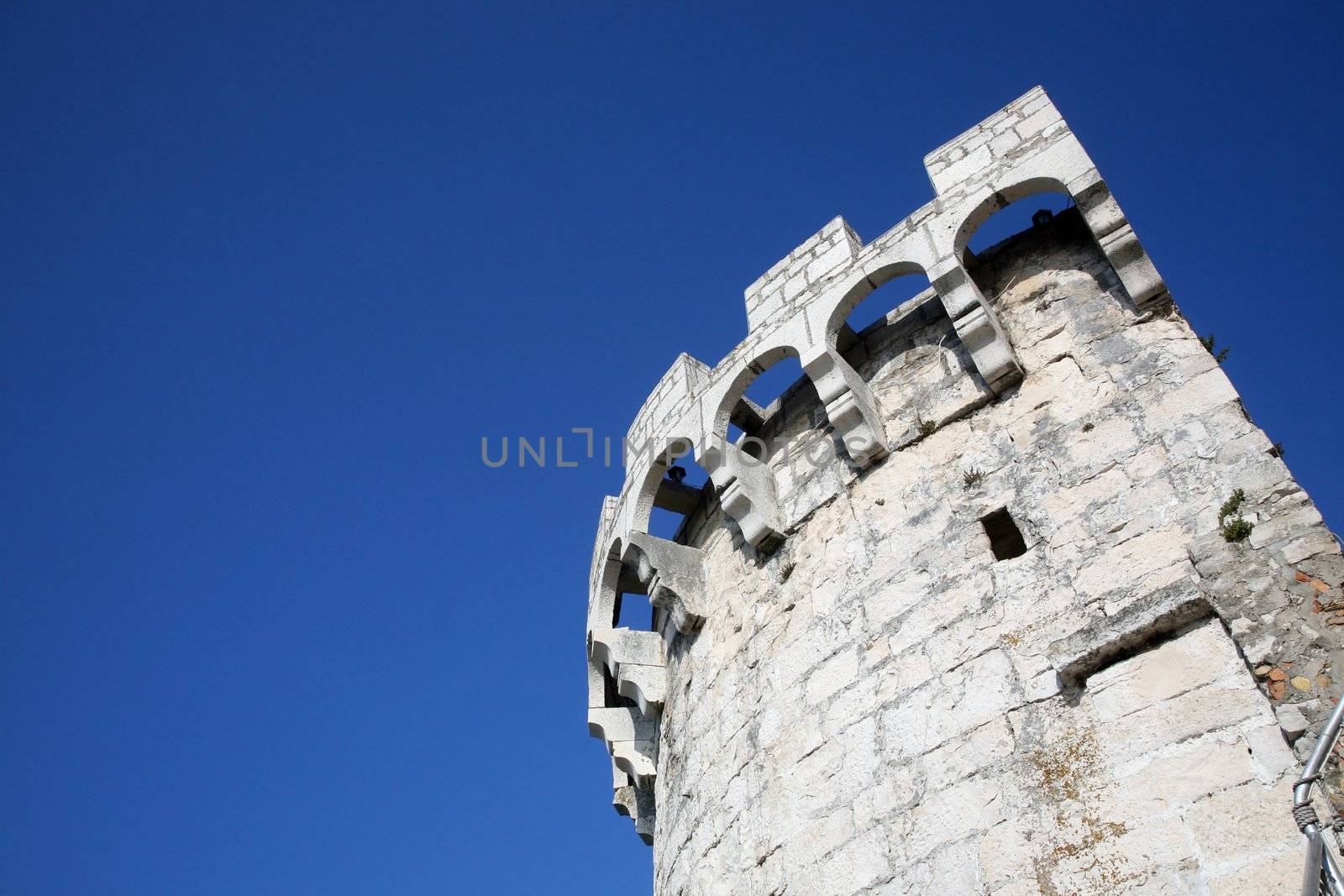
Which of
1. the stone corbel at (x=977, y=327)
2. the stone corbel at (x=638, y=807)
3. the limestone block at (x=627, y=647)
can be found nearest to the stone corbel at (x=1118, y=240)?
the stone corbel at (x=977, y=327)

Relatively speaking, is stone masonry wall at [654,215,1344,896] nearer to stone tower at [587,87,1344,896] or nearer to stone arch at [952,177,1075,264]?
stone tower at [587,87,1344,896]

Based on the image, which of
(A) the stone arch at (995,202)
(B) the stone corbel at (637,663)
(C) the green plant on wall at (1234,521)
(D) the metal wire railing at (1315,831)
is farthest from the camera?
(B) the stone corbel at (637,663)

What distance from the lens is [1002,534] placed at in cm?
513

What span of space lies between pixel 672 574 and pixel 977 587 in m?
2.29

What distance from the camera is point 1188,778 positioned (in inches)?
149

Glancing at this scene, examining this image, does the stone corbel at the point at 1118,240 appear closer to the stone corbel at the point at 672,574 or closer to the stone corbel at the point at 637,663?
the stone corbel at the point at 672,574

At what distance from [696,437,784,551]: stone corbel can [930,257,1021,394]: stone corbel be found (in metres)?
1.44

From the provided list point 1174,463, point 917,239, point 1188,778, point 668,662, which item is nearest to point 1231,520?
point 1174,463

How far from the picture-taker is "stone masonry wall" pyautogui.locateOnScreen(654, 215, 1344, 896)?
3838 mm

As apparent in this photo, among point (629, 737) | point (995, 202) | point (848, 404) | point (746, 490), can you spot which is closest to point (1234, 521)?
point (848, 404)

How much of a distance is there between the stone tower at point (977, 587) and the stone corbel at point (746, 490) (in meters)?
0.02

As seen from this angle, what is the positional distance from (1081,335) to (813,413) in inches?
67.4

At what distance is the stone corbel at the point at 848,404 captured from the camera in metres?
5.83

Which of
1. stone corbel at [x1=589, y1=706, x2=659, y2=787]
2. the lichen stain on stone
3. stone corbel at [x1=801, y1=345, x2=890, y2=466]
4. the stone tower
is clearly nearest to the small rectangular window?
the stone tower
